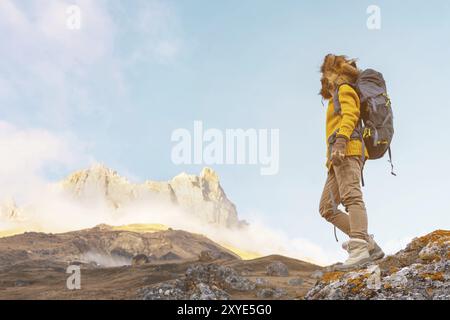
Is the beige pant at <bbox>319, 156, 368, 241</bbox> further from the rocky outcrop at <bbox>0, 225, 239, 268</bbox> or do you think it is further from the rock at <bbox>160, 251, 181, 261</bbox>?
the rock at <bbox>160, 251, 181, 261</bbox>

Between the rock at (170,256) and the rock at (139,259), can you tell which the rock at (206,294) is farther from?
the rock at (170,256)

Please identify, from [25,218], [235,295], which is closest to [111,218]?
[25,218]

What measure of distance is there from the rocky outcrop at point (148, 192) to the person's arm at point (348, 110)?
467 feet

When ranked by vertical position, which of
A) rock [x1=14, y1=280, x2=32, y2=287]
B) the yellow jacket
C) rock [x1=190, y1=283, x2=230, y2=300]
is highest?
the yellow jacket

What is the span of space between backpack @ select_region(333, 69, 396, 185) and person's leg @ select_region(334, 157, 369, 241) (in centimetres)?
21

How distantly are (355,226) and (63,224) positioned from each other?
446 feet

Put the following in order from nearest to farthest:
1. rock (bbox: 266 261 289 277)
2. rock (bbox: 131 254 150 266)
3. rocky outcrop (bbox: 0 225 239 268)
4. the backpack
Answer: the backpack, rock (bbox: 266 261 289 277), rock (bbox: 131 254 150 266), rocky outcrop (bbox: 0 225 239 268)

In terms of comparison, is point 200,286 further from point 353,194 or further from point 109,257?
point 109,257

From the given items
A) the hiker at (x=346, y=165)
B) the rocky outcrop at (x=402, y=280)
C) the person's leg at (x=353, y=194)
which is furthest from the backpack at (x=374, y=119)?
the rocky outcrop at (x=402, y=280)

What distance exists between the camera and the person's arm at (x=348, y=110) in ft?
19.4

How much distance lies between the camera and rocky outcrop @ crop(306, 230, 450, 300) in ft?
14.3

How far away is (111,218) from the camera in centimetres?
14025

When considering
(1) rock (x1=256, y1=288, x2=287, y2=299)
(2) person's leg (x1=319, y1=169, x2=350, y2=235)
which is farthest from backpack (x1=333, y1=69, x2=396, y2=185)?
(1) rock (x1=256, y1=288, x2=287, y2=299)
